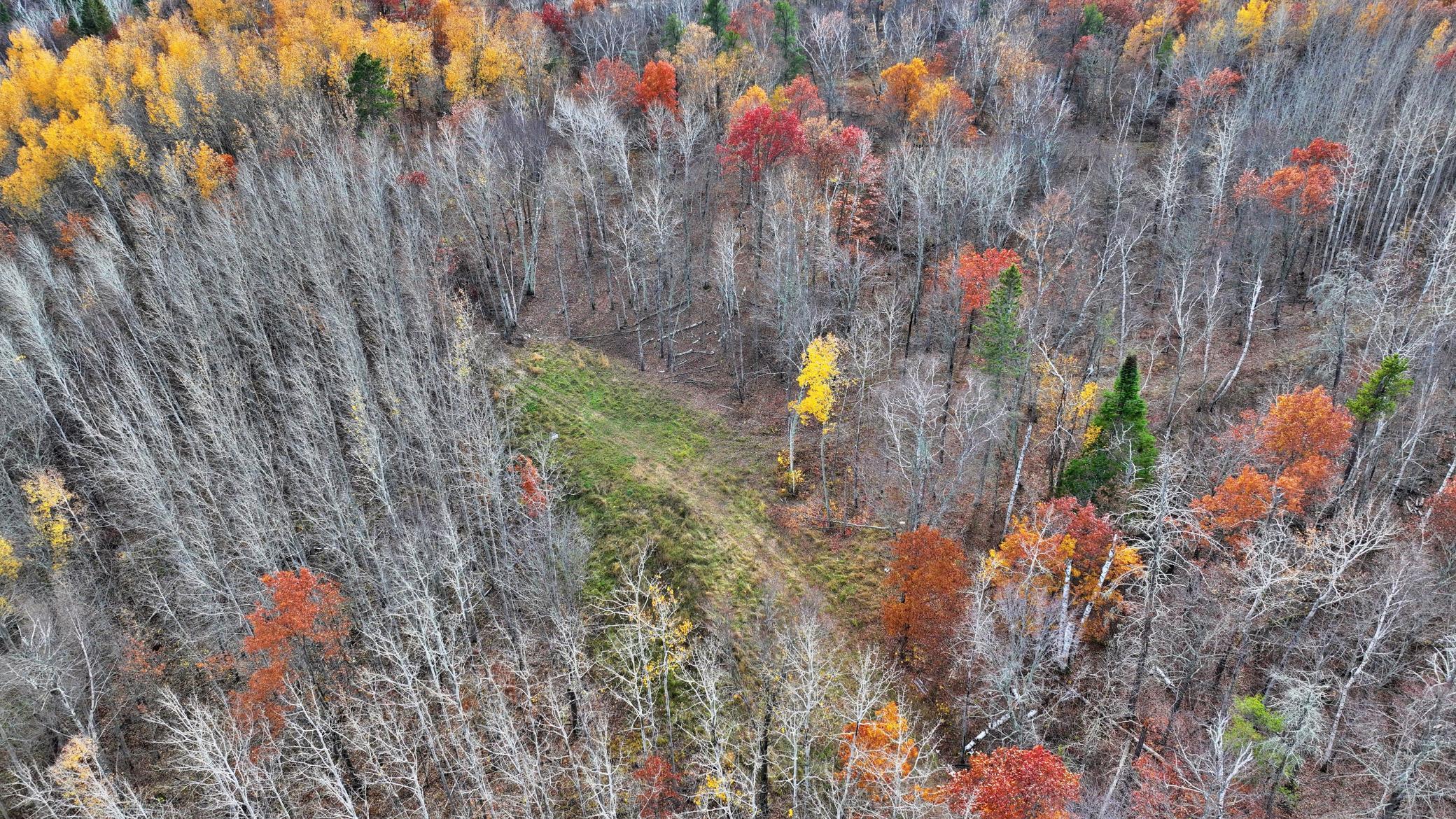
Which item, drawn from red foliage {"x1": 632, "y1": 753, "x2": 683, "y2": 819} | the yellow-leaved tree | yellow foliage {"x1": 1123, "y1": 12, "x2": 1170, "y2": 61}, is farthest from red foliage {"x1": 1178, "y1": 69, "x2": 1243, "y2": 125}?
red foliage {"x1": 632, "y1": 753, "x2": 683, "y2": 819}

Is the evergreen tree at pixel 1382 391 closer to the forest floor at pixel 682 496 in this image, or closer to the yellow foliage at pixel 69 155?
the forest floor at pixel 682 496

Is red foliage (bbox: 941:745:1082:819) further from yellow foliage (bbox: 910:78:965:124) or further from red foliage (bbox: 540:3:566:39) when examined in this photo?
red foliage (bbox: 540:3:566:39)

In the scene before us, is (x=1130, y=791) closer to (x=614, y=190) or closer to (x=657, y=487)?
(x=657, y=487)

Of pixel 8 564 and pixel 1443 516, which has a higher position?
pixel 1443 516

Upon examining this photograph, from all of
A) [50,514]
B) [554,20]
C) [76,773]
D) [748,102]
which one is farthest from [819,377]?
[554,20]

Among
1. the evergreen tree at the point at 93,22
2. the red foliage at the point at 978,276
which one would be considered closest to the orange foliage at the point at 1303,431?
the red foliage at the point at 978,276

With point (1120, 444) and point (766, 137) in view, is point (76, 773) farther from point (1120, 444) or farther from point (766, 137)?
point (766, 137)
